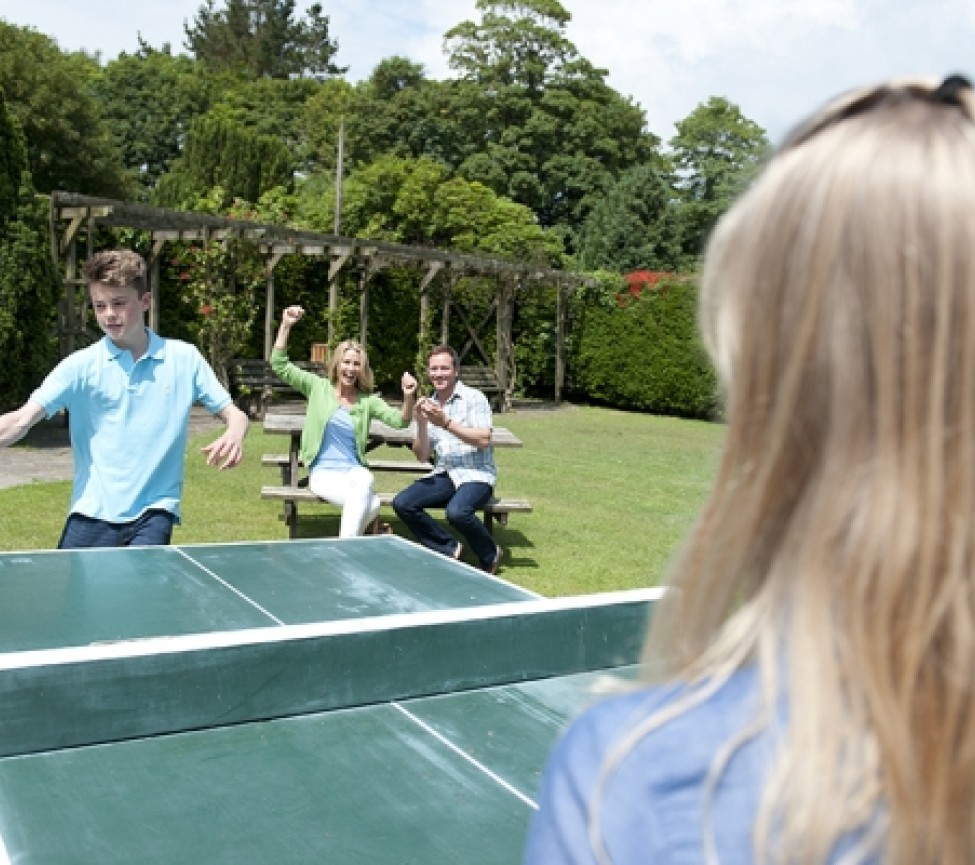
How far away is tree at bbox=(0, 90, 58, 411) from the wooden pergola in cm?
120

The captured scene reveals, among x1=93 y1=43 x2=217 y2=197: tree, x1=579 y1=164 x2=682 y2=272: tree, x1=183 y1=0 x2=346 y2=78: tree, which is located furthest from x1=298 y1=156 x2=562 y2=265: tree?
x1=183 y1=0 x2=346 y2=78: tree

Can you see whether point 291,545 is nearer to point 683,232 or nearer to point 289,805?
point 289,805

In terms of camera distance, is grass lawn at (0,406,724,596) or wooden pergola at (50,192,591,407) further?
wooden pergola at (50,192,591,407)

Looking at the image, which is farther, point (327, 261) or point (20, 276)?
point (327, 261)

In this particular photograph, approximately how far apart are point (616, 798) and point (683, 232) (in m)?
41.1

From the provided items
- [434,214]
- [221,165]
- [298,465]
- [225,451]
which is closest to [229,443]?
[225,451]

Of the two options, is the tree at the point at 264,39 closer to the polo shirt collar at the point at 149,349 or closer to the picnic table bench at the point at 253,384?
the picnic table bench at the point at 253,384

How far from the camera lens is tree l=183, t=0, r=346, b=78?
68.4m

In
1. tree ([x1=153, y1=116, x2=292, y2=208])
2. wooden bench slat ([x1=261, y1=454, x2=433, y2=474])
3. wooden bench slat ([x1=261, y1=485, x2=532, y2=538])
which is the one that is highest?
tree ([x1=153, y1=116, x2=292, y2=208])

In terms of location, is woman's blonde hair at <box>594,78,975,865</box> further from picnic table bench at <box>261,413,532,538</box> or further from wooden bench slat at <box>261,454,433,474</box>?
wooden bench slat at <box>261,454,433,474</box>

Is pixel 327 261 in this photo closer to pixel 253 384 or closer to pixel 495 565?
pixel 253 384

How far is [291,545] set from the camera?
4492 mm

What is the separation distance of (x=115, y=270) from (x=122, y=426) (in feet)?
2.13

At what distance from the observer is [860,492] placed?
732 mm
